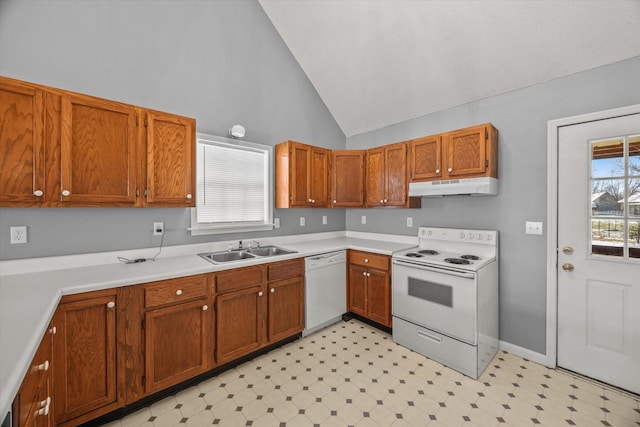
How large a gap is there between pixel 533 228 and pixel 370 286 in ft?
5.68

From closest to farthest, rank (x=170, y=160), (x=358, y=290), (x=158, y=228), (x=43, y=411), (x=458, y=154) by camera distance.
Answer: (x=43, y=411) < (x=170, y=160) < (x=158, y=228) < (x=458, y=154) < (x=358, y=290)

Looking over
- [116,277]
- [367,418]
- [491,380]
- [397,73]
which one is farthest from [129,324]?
[397,73]

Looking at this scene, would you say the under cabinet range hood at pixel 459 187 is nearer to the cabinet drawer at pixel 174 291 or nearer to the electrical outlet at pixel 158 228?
the cabinet drawer at pixel 174 291

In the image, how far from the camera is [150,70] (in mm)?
2471

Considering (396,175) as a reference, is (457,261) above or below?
below

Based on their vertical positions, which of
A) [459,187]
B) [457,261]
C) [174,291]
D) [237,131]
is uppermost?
[237,131]

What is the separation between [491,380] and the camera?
229 centimetres

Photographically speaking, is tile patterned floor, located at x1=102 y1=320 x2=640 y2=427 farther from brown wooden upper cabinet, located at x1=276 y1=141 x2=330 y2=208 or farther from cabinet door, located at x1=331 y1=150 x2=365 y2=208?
cabinet door, located at x1=331 y1=150 x2=365 y2=208

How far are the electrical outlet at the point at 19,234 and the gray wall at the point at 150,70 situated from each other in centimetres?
3

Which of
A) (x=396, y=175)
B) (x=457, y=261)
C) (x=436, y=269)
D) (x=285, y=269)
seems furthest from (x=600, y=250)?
(x=285, y=269)

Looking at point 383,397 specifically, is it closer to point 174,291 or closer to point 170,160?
point 174,291

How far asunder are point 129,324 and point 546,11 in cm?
390

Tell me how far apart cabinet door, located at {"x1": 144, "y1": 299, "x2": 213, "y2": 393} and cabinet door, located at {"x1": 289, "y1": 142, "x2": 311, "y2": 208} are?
62.3 inches

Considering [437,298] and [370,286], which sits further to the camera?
[370,286]
